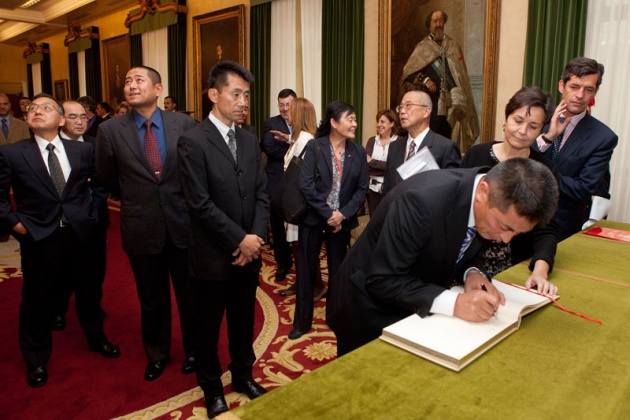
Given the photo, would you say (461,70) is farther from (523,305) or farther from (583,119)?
(523,305)

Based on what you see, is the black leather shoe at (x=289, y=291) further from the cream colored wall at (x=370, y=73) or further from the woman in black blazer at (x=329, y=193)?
the cream colored wall at (x=370, y=73)

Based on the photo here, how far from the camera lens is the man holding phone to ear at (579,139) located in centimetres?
274

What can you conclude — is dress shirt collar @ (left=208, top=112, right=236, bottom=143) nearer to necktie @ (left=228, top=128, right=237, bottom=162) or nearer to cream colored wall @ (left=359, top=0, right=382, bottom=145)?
necktie @ (left=228, top=128, right=237, bottom=162)

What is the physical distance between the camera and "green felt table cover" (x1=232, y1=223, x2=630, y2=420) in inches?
42.4

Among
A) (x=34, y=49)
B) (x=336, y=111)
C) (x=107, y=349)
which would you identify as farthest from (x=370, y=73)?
(x=34, y=49)

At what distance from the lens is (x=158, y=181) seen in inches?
109

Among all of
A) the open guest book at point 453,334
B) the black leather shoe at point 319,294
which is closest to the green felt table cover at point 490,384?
the open guest book at point 453,334

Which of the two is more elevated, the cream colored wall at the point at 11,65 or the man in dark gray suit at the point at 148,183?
the cream colored wall at the point at 11,65

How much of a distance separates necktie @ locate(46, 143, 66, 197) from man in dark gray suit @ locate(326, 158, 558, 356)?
211 centimetres

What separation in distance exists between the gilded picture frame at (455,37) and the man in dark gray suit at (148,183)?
3.73 meters

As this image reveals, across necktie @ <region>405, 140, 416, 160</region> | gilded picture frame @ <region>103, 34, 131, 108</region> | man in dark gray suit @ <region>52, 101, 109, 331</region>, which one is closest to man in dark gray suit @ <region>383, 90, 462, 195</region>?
necktie @ <region>405, 140, 416, 160</region>

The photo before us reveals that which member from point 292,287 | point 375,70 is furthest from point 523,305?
point 375,70

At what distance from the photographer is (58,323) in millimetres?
3762

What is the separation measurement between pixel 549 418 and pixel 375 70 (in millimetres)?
6010
